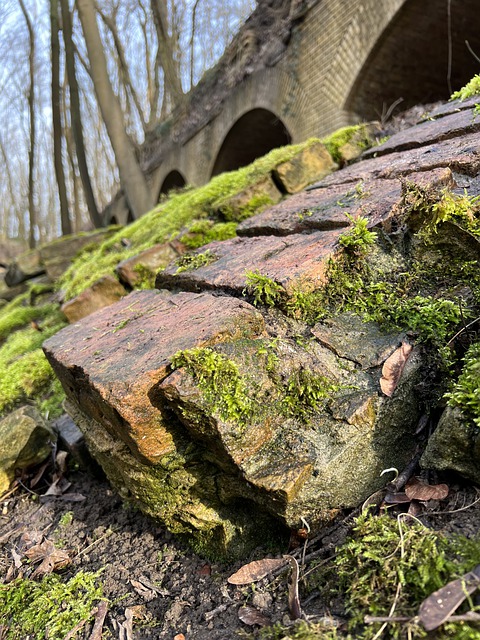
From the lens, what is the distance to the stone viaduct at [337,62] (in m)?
5.98

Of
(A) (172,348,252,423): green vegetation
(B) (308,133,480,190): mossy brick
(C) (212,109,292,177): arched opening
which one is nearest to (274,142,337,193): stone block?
(B) (308,133,480,190): mossy brick

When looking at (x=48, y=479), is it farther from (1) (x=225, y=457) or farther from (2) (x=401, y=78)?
(2) (x=401, y=78)

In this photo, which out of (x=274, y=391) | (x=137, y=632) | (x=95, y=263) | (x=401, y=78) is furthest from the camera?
(x=401, y=78)

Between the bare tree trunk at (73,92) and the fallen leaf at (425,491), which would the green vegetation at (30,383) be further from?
the bare tree trunk at (73,92)

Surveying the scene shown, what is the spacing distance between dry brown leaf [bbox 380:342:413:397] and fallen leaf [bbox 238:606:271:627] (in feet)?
2.30

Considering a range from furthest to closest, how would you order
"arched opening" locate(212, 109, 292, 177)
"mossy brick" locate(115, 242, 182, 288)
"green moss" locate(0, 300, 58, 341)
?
"arched opening" locate(212, 109, 292, 177) → "green moss" locate(0, 300, 58, 341) → "mossy brick" locate(115, 242, 182, 288)

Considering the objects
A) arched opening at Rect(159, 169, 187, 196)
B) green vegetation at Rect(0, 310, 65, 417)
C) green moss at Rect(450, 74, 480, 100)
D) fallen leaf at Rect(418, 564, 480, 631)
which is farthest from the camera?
arched opening at Rect(159, 169, 187, 196)

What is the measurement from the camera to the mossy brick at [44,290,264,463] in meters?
1.38

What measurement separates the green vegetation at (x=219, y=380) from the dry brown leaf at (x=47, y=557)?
90cm

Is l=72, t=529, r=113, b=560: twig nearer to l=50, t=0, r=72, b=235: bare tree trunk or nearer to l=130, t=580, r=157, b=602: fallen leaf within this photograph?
l=130, t=580, r=157, b=602: fallen leaf

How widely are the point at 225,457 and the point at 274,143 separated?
11436mm

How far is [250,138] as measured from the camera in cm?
1083

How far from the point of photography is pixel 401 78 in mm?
7023

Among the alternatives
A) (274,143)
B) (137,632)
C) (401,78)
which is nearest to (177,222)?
(137,632)
